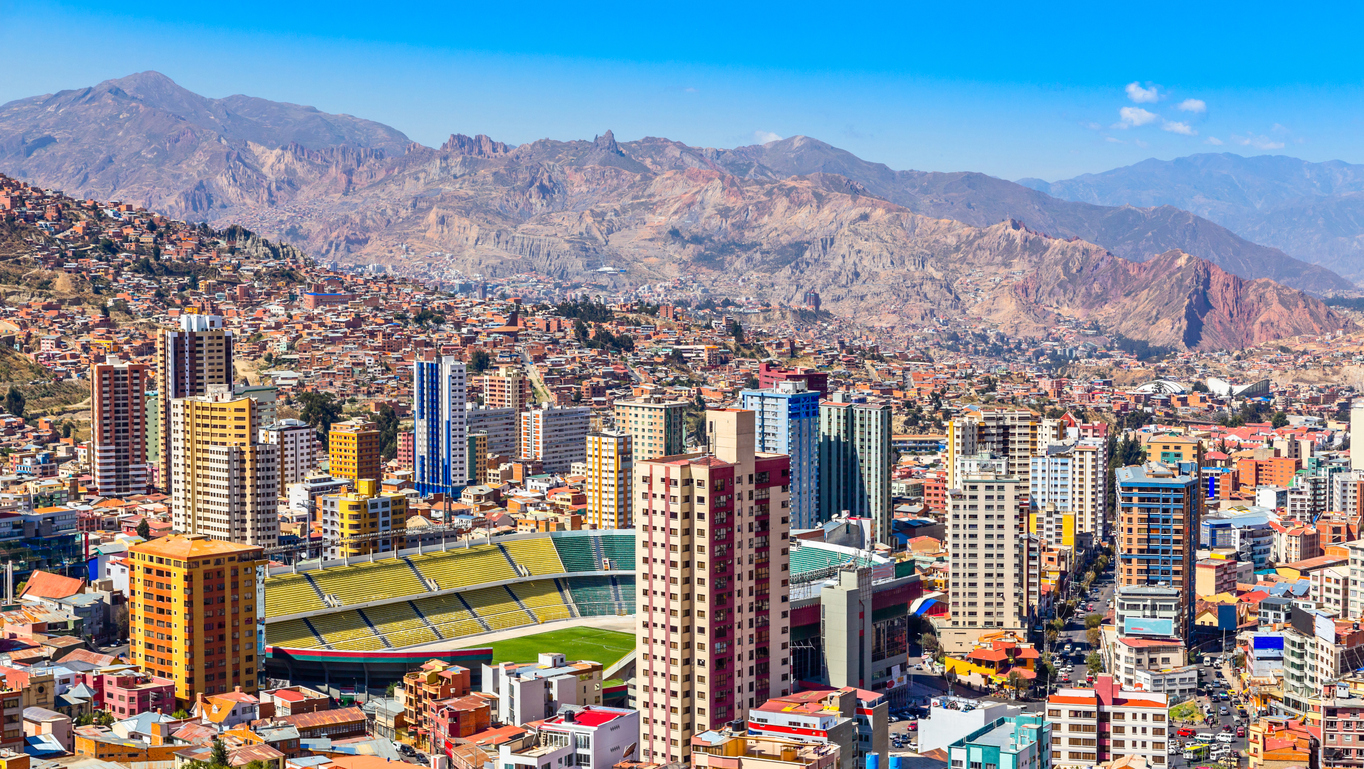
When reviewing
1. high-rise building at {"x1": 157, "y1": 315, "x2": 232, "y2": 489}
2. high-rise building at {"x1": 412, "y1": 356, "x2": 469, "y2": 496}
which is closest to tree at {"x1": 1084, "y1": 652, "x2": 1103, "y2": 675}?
high-rise building at {"x1": 412, "y1": 356, "x2": 469, "y2": 496}

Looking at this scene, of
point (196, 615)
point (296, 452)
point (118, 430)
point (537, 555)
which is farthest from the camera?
point (296, 452)

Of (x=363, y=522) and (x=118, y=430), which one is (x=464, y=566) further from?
(x=118, y=430)

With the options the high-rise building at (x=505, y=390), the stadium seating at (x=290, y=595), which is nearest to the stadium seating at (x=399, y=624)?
the stadium seating at (x=290, y=595)

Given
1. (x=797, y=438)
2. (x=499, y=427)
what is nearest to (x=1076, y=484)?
(x=797, y=438)

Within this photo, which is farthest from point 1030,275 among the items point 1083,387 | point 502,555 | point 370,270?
point 502,555

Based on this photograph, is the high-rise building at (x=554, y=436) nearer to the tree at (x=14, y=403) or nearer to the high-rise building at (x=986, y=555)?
the tree at (x=14, y=403)
